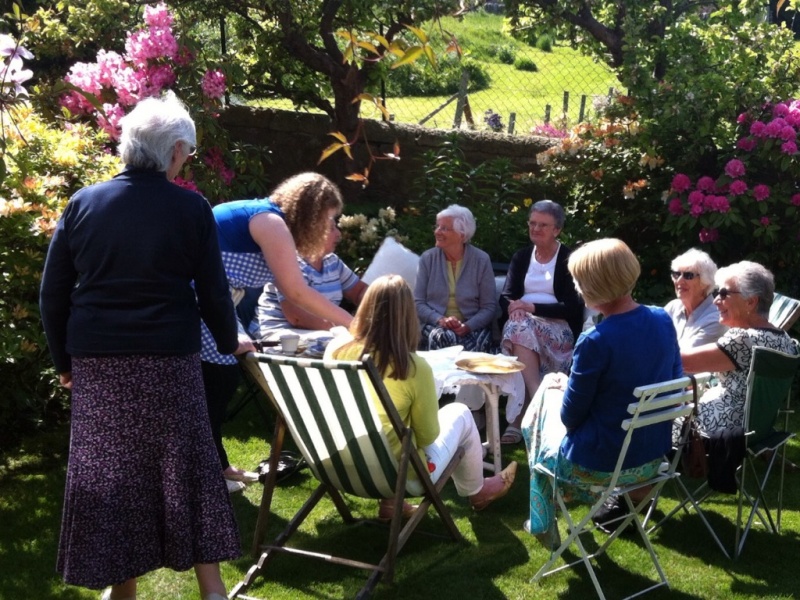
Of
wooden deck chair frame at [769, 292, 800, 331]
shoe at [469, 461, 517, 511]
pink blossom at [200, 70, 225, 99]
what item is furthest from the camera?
pink blossom at [200, 70, 225, 99]

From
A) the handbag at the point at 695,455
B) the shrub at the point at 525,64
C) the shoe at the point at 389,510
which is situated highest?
the shrub at the point at 525,64

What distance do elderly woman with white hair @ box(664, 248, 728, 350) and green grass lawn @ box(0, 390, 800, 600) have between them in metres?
0.76

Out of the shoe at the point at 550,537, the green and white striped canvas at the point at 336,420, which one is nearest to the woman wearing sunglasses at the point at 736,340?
the shoe at the point at 550,537

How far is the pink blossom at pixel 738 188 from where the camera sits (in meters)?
6.42

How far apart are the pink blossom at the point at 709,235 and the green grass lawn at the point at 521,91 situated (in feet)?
7.24

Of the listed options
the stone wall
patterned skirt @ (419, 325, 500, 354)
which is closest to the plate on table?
patterned skirt @ (419, 325, 500, 354)

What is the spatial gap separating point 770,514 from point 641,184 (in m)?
3.16

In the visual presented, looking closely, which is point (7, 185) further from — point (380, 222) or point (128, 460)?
point (380, 222)

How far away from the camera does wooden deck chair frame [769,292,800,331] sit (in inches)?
190

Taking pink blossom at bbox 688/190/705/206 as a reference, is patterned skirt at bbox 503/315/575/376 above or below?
below

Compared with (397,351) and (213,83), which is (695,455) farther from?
(213,83)

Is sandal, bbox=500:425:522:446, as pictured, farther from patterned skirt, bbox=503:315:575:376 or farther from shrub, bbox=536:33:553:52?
shrub, bbox=536:33:553:52

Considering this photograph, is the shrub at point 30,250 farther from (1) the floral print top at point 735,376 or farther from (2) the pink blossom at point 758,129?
(2) the pink blossom at point 758,129

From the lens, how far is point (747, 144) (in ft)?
21.3
